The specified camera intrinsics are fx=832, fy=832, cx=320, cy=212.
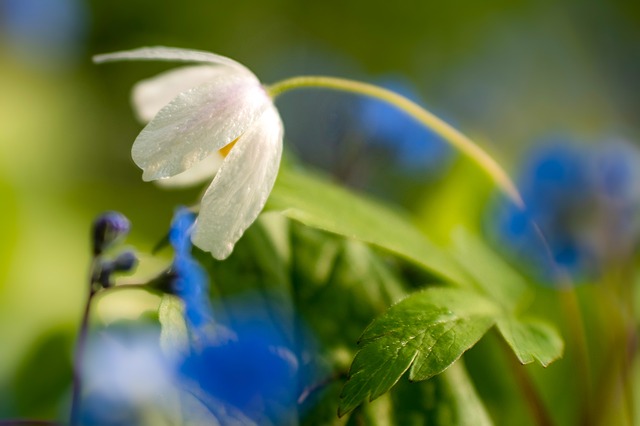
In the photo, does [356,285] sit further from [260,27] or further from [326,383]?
[260,27]

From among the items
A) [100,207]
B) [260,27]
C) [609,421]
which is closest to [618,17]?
[260,27]

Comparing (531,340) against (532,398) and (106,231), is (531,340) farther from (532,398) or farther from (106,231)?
(106,231)

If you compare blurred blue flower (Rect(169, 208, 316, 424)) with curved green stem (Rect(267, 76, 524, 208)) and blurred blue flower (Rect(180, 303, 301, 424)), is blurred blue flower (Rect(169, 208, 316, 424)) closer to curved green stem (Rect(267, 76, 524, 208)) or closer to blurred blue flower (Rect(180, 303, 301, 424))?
blurred blue flower (Rect(180, 303, 301, 424))

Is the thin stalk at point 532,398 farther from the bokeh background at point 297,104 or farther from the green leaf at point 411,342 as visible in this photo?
the bokeh background at point 297,104

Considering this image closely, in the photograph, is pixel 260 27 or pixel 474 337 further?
pixel 260 27

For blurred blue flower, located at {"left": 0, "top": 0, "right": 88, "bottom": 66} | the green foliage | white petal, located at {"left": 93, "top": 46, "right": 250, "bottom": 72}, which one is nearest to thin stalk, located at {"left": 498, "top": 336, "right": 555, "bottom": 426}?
white petal, located at {"left": 93, "top": 46, "right": 250, "bottom": 72}

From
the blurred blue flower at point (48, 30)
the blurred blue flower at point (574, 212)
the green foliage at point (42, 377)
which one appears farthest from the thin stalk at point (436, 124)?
Result: the blurred blue flower at point (48, 30)

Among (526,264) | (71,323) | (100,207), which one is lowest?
(100,207)
